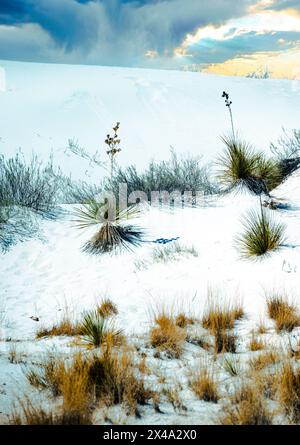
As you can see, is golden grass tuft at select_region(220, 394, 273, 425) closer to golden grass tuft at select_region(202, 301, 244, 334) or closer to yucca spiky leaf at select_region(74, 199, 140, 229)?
golden grass tuft at select_region(202, 301, 244, 334)

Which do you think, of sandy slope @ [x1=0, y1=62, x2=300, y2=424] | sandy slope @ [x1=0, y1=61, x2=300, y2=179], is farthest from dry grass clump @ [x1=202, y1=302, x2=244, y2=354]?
sandy slope @ [x1=0, y1=61, x2=300, y2=179]

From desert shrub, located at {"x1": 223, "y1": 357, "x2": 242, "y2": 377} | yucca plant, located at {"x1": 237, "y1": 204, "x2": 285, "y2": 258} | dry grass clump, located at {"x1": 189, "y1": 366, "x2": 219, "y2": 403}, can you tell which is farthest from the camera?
yucca plant, located at {"x1": 237, "y1": 204, "x2": 285, "y2": 258}

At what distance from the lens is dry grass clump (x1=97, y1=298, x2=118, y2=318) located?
5.45m

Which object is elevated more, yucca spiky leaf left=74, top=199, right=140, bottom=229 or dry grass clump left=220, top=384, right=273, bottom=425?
yucca spiky leaf left=74, top=199, right=140, bottom=229

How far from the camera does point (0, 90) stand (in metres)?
22.1

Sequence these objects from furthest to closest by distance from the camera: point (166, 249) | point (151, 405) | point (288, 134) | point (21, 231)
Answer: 1. point (288, 134)
2. point (21, 231)
3. point (166, 249)
4. point (151, 405)

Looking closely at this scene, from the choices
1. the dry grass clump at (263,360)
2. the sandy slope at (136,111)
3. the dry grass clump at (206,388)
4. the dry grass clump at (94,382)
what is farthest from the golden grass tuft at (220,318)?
the sandy slope at (136,111)

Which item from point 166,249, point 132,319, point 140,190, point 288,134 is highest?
point 288,134

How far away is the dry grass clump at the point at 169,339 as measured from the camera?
12.9 ft

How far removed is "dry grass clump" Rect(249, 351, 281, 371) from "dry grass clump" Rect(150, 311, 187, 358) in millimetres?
726

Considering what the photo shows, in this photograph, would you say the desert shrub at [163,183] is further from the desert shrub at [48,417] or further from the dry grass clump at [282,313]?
the desert shrub at [48,417]
